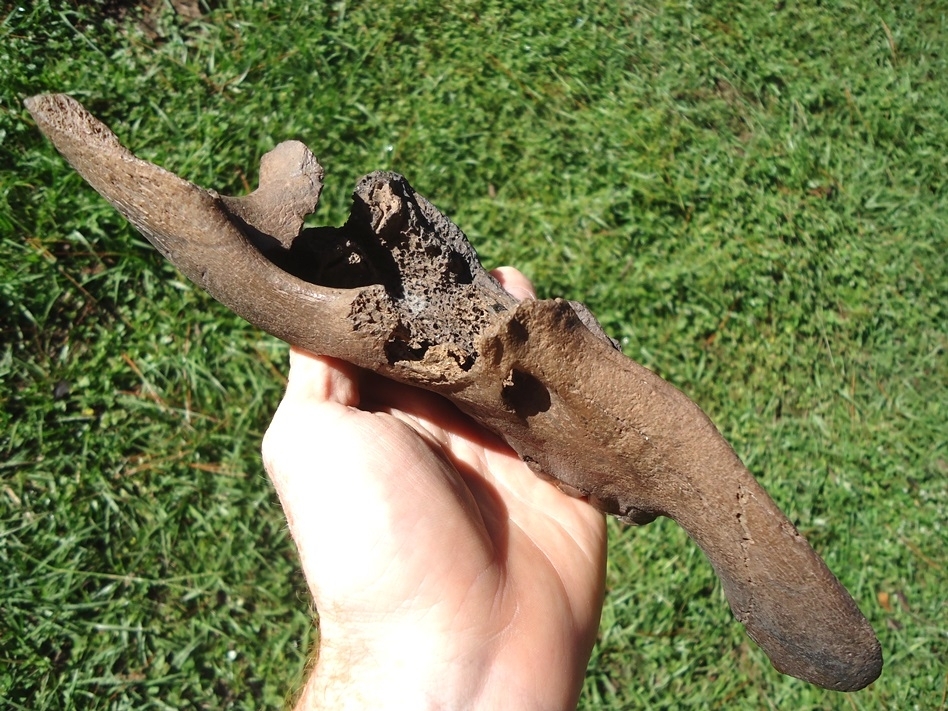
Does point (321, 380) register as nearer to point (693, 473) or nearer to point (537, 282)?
point (693, 473)

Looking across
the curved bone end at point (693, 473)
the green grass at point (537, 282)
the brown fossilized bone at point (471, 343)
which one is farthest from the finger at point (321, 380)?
the green grass at point (537, 282)

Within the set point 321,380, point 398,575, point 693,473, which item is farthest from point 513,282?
point 398,575

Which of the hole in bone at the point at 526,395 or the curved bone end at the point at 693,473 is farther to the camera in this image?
the hole in bone at the point at 526,395

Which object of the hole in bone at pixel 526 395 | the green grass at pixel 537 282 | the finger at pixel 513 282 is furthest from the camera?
the green grass at pixel 537 282

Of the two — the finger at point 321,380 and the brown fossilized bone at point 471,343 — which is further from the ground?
the brown fossilized bone at point 471,343

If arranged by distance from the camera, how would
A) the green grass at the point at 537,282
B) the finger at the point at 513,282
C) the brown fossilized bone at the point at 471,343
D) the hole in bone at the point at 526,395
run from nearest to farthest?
the brown fossilized bone at the point at 471,343 < the hole in bone at the point at 526,395 < the finger at the point at 513,282 < the green grass at the point at 537,282

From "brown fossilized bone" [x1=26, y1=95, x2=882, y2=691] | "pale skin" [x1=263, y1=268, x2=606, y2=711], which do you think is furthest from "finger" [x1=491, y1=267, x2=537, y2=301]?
"pale skin" [x1=263, y1=268, x2=606, y2=711]

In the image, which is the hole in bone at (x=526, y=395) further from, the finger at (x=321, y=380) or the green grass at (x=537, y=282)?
the green grass at (x=537, y=282)

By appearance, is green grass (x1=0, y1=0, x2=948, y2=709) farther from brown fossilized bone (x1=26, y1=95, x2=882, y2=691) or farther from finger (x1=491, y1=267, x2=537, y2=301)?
brown fossilized bone (x1=26, y1=95, x2=882, y2=691)

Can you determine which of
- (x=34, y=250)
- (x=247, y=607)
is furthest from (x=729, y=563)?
(x=34, y=250)
